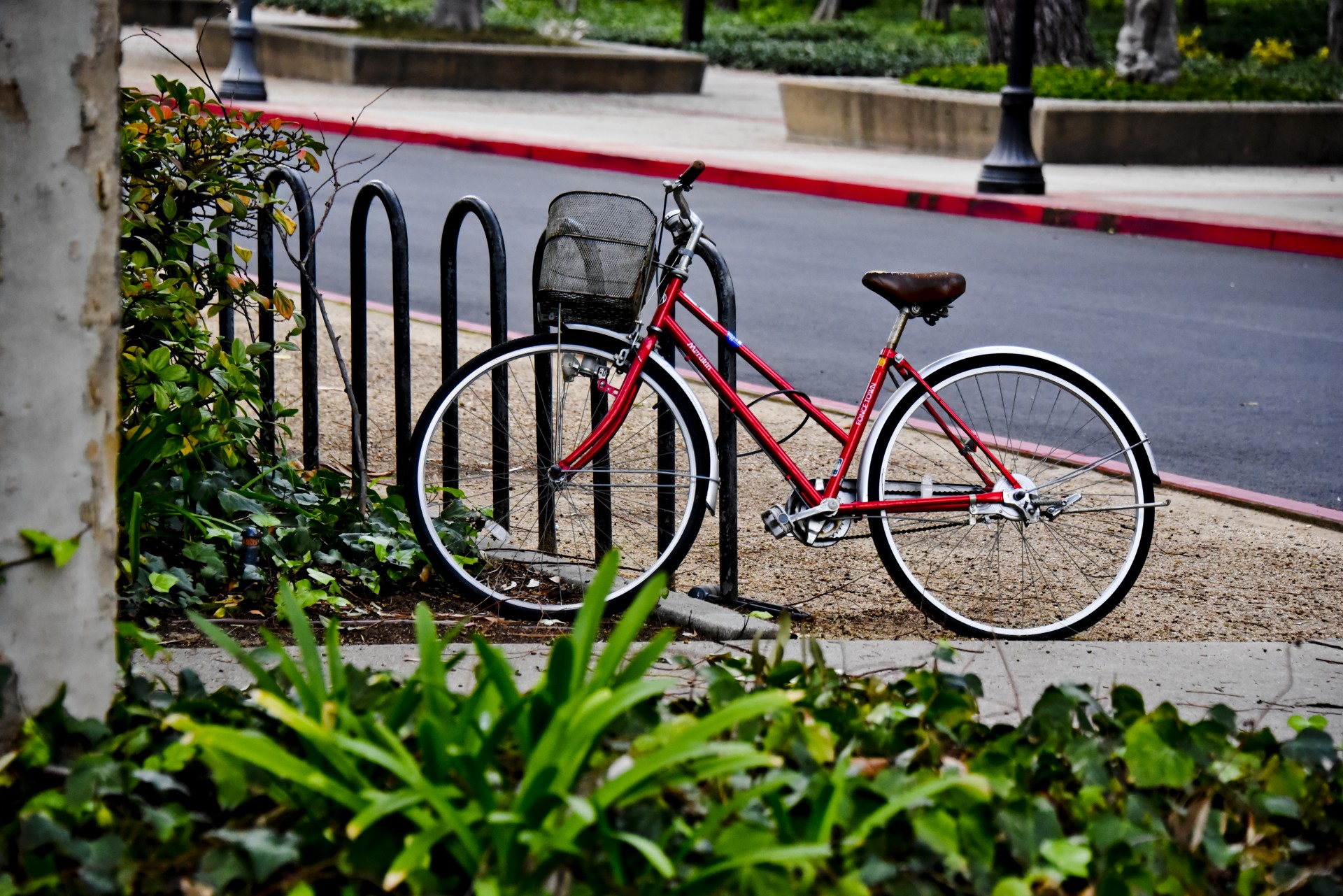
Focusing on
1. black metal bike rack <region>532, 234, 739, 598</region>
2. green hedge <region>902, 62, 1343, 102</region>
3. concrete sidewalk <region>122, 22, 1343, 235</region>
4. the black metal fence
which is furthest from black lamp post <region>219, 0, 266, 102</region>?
black metal bike rack <region>532, 234, 739, 598</region>

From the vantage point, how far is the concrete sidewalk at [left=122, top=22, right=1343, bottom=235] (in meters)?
14.9

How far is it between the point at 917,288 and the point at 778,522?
778 mm

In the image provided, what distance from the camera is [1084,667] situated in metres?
3.90

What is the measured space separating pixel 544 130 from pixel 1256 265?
9700 millimetres

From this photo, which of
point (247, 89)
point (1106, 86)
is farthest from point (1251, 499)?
point (247, 89)

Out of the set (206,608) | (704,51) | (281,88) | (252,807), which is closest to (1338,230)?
(206,608)

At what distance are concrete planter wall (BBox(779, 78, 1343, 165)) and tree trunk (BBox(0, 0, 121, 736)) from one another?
16298 mm

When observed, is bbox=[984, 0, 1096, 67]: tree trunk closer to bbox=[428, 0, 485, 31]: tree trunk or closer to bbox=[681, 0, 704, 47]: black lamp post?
bbox=[428, 0, 485, 31]: tree trunk

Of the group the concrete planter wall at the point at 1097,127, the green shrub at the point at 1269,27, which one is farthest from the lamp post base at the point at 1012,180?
the green shrub at the point at 1269,27

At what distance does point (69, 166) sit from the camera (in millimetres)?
2605

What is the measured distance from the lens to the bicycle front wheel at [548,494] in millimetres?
4465

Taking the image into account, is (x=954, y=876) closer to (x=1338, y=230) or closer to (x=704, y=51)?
(x=1338, y=230)

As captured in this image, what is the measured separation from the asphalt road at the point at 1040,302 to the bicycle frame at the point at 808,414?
8.36ft

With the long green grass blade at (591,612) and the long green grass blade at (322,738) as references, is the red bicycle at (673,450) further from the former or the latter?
the long green grass blade at (322,738)
